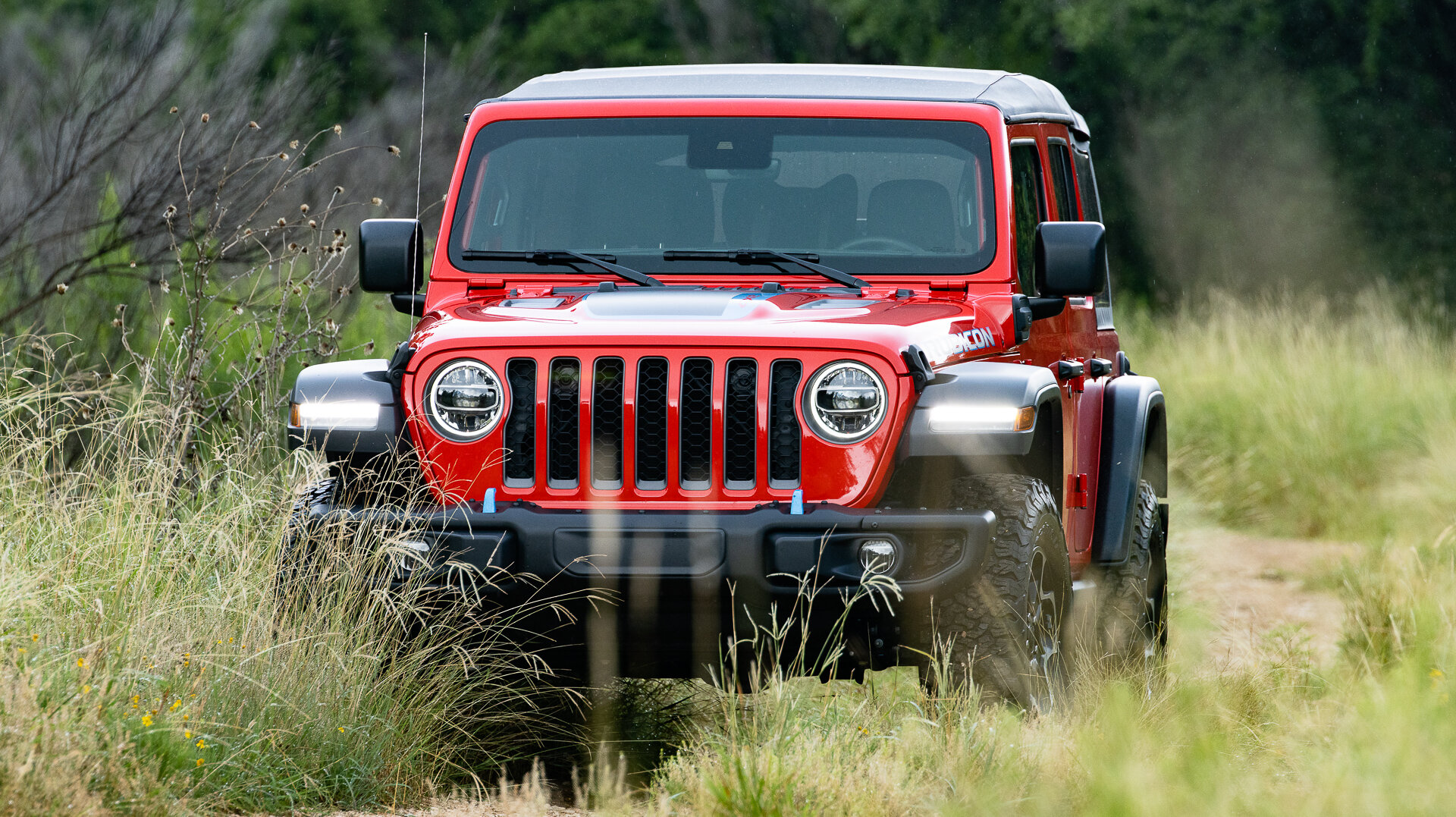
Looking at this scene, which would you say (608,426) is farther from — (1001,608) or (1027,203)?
(1027,203)

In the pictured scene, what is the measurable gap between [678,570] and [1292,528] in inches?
304

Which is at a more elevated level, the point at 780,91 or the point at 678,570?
the point at 780,91

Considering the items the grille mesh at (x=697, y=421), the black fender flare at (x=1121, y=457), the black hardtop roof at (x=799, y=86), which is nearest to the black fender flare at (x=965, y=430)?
the grille mesh at (x=697, y=421)

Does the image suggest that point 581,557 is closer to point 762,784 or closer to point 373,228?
point 762,784

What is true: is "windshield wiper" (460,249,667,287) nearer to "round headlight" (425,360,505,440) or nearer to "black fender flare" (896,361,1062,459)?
"round headlight" (425,360,505,440)

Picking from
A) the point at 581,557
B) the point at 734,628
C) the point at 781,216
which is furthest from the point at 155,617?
the point at 781,216

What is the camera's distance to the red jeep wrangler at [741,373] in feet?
14.9

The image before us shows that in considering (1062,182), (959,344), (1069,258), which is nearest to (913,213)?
(1069,258)

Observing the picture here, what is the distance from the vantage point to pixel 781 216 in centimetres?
557

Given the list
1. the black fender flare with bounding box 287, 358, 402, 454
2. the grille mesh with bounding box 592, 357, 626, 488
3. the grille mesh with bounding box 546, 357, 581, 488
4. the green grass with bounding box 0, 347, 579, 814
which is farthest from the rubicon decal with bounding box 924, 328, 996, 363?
the black fender flare with bounding box 287, 358, 402, 454

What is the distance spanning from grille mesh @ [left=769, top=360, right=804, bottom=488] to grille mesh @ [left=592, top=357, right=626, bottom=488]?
15.6 inches

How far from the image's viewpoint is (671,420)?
4609mm

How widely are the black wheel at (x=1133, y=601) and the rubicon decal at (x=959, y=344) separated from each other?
1188 millimetres

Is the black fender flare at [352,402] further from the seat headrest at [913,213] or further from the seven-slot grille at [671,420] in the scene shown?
the seat headrest at [913,213]
